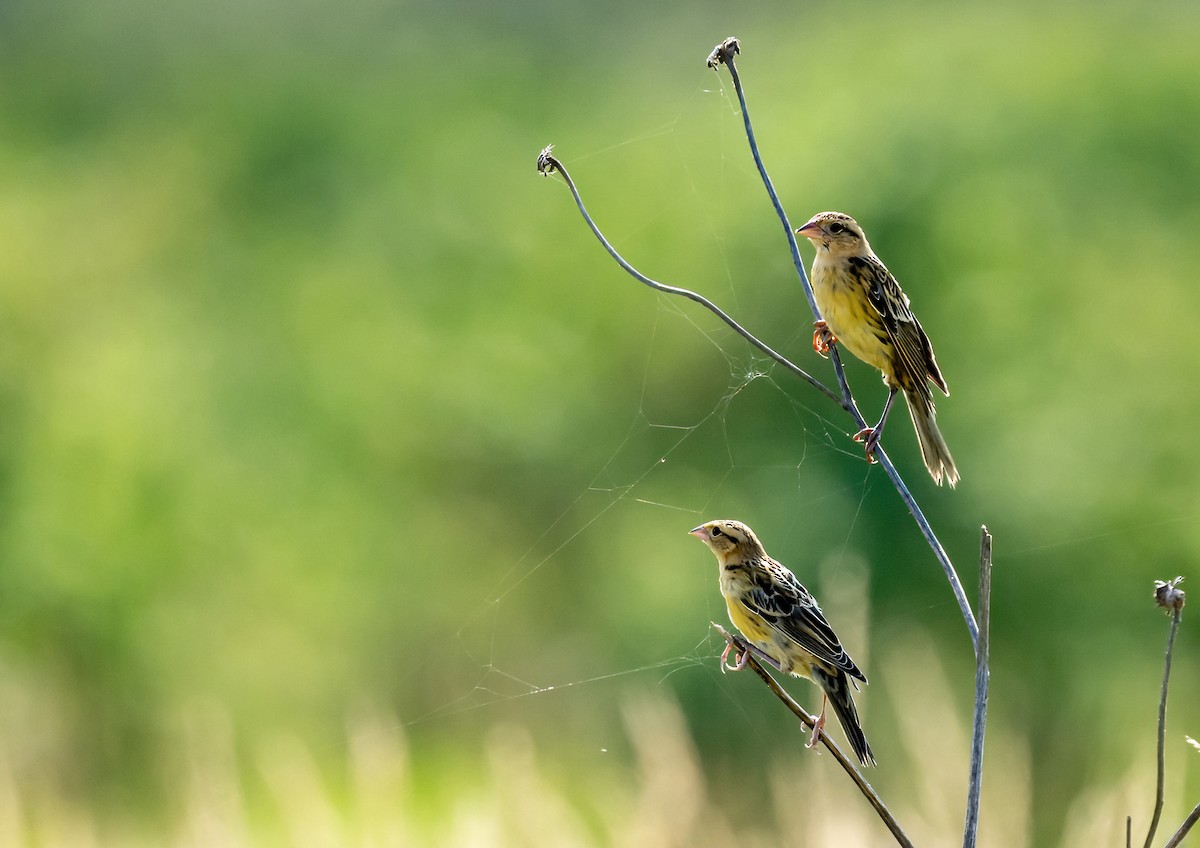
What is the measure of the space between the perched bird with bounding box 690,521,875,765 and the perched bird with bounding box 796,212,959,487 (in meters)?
0.45

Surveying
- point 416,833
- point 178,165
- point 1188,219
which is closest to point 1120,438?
point 1188,219

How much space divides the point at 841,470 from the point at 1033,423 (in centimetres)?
130

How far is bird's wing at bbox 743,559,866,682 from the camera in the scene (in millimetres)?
2805

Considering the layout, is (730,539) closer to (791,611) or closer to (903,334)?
(791,611)

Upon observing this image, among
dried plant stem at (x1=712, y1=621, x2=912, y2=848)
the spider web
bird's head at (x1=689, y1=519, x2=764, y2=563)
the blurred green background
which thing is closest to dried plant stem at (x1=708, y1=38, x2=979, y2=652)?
dried plant stem at (x1=712, y1=621, x2=912, y2=848)

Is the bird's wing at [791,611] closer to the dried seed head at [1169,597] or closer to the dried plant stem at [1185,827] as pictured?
the dried seed head at [1169,597]

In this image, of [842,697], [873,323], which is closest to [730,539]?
[842,697]

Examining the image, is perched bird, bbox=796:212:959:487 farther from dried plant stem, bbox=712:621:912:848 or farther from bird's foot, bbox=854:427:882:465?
dried plant stem, bbox=712:621:912:848

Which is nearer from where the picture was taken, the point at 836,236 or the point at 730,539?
the point at 730,539

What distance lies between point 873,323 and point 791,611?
71cm

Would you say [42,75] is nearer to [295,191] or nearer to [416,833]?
[295,191]

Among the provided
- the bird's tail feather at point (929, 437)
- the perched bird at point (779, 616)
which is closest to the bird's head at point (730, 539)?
the perched bird at point (779, 616)

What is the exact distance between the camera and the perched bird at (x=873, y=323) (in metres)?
2.87

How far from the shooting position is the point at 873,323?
298 cm
